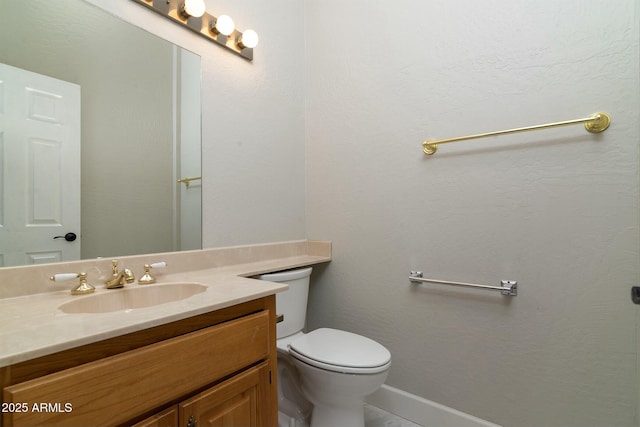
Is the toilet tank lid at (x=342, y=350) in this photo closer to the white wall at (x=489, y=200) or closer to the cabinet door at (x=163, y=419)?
the white wall at (x=489, y=200)

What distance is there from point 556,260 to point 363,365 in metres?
0.86

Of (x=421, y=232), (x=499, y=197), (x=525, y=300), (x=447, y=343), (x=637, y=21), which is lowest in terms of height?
(x=447, y=343)

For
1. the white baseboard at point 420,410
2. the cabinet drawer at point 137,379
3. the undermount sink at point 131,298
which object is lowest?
the white baseboard at point 420,410

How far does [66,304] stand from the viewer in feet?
2.80

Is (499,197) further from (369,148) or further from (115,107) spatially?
(115,107)

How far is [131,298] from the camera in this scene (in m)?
1.02

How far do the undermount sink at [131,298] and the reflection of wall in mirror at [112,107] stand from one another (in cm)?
21

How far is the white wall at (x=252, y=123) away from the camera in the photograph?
56.5 inches

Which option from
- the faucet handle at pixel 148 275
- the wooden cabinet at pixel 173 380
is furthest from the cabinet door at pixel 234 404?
the faucet handle at pixel 148 275

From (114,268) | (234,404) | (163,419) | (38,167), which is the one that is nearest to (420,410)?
(234,404)

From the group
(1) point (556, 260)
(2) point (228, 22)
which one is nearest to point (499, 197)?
(1) point (556, 260)

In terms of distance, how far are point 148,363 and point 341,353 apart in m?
0.77

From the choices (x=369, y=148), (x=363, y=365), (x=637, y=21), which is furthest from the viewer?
(x=369, y=148)

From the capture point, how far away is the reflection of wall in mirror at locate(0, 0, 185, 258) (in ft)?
3.30
